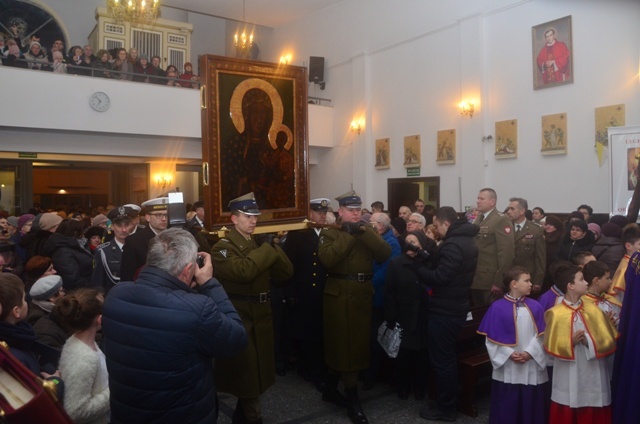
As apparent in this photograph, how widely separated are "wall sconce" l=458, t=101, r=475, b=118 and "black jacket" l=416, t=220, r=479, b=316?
7708 millimetres

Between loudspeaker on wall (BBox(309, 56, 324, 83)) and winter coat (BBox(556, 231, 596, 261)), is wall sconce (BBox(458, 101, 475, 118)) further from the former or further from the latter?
winter coat (BBox(556, 231, 596, 261))

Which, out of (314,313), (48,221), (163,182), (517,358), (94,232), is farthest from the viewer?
(163,182)

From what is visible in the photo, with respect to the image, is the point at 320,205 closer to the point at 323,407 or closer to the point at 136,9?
the point at 323,407

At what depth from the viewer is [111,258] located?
15.4 ft

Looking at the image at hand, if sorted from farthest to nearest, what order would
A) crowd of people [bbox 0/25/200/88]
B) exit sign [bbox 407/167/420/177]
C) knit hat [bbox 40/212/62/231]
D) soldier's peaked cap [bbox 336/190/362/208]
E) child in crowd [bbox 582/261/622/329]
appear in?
exit sign [bbox 407/167/420/177] → crowd of people [bbox 0/25/200/88] → knit hat [bbox 40/212/62/231] → soldier's peaked cap [bbox 336/190/362/208] → child in crowd [bbox 582/261/622/329]

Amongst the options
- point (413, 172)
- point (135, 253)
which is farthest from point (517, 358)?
point (413, 172)

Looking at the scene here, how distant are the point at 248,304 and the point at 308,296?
1.38m

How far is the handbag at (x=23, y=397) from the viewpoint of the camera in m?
1.00

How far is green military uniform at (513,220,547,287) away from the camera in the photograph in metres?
5.96

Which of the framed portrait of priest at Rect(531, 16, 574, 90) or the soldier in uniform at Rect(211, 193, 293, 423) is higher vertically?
the framed portrait of priest at Rect(531, 16, 574, 90)

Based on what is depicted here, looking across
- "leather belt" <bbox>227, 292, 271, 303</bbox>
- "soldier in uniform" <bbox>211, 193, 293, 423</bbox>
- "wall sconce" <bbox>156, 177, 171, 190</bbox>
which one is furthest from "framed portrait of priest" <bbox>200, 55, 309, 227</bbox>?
"wall sconce" <bbox>156, 177, 171, 190</bbox>

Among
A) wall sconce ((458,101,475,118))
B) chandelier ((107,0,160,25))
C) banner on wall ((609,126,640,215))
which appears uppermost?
chandelier ((107,0,160,25))

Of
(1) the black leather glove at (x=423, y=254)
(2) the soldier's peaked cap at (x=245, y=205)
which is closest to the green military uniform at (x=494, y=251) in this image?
(1) the black leather glove at (x=423, y=254)

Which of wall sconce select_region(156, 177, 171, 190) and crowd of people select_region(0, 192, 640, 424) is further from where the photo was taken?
wall sconce select_region(156, 177, 171, 190)
